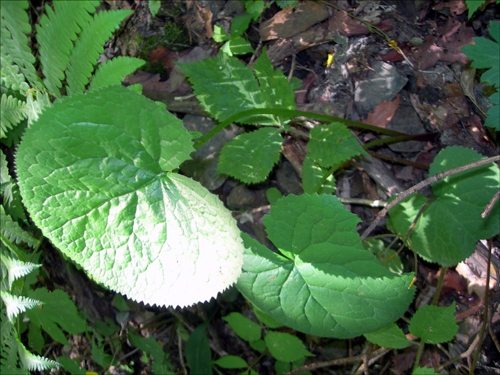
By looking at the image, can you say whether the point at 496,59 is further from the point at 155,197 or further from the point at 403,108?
the point at 155,197

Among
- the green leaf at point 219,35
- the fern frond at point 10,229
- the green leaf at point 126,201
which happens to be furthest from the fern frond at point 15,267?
the green leaf at point 219,35

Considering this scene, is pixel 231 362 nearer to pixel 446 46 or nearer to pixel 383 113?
pixel 383 113

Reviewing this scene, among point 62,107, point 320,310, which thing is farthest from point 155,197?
point 320,310

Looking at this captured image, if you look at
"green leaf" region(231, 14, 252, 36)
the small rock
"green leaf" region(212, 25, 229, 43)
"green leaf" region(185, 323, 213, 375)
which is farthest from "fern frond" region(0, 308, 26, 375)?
"green leaf" region(231, 14, 252, 36)

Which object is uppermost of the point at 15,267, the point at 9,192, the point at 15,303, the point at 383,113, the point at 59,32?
the point at 59,32

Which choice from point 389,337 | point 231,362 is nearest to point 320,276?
point 389,337

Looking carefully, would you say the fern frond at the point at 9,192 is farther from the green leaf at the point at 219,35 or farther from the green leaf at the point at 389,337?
the green leaf at the point at 389,337
